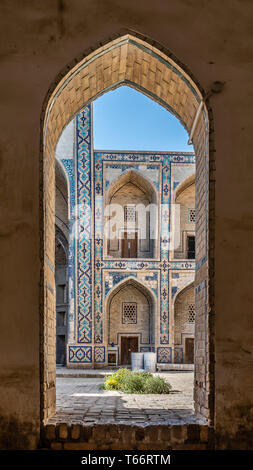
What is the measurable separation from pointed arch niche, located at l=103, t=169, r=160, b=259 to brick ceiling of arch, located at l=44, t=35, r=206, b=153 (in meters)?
13.2

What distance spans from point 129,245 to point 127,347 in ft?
14.0

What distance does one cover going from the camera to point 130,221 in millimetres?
19047

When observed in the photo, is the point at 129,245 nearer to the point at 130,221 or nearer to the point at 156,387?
the point at 130,221

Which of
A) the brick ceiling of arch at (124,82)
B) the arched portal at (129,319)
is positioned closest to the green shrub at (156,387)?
the brick ceiling of arch at (124,82)

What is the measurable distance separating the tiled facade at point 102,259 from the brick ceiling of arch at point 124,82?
12123mm

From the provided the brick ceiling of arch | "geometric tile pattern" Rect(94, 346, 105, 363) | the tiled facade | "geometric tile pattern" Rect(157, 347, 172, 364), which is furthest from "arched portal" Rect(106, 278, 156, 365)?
the brick ceiling of arch

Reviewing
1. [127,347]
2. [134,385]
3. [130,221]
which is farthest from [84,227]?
[134,385]

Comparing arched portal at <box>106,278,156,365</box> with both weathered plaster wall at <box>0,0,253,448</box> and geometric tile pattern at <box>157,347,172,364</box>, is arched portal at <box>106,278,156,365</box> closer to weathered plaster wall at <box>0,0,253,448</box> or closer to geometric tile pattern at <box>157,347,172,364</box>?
geometric tile pattern at <box>157,347,172,364</box>

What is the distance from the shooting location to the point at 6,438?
12.1 feet

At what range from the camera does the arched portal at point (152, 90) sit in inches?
159

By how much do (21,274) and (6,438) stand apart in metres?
1.37

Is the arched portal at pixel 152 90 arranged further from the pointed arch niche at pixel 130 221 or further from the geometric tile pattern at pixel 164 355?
the pointed arch niche at pixel 130 221

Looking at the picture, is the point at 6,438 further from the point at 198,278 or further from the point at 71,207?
the point at 71,207
